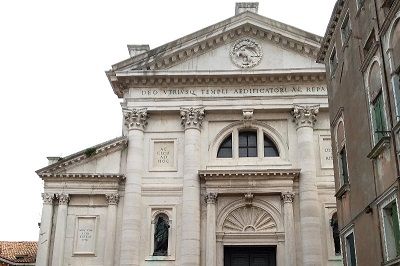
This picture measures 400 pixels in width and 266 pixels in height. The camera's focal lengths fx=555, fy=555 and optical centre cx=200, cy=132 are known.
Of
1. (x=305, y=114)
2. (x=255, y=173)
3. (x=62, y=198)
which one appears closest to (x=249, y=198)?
(x=255, y=173)

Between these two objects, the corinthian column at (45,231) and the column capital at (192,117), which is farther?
the column capital at (192,117)

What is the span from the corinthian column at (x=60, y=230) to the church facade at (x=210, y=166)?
0.04 m

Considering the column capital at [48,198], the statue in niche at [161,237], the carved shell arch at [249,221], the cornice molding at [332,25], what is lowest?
the statue in niche at [161,237]

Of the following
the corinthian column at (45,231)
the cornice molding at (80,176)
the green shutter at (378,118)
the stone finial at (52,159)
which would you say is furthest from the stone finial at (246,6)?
the green shutter at (378,118)

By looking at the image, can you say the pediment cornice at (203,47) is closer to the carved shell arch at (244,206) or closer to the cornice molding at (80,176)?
the cornice molding at (80,176)

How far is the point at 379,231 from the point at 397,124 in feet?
8.56

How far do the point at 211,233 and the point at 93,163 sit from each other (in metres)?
6.16

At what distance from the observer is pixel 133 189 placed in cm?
2416

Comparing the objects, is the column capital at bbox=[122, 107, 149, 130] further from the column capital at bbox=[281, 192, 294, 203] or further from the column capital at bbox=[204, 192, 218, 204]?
the column capital at bbox=[281, 192, 294, 203]

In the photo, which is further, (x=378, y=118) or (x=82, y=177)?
(x=82, y=177)

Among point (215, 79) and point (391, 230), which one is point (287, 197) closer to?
point (215, 79)

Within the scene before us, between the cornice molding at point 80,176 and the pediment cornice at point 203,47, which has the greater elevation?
the pediment cornice at point 203,47

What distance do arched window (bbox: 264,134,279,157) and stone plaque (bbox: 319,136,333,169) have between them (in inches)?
A: 79.5

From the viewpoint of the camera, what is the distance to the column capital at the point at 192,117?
25266 mm
